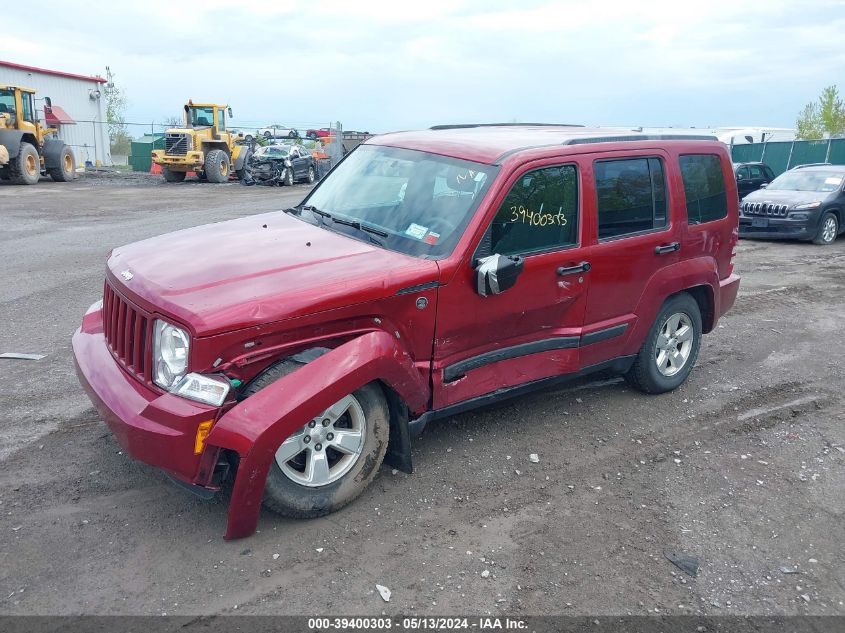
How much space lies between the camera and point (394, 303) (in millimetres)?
3654

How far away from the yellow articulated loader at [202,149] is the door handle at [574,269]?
23.7 meters

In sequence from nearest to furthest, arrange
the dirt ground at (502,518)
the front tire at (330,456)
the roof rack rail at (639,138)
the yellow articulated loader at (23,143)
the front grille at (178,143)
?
the dirt ground at (502,518) → the front tire at (330,456) → the roof rack rail at (639,138) → the yellow articulated loader at (23,143) → the front grille at (178,143)

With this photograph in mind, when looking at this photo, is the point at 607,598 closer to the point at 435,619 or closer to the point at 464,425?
the point at 435,619

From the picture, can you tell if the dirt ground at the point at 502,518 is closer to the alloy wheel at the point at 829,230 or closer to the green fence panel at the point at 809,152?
the alloy wheel at the point at 829,230

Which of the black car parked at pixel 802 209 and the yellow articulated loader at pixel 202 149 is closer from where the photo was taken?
the black car parked at pixel 802 209

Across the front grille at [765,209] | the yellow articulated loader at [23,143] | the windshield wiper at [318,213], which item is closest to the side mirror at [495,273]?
the windshield wiper at [318,213]

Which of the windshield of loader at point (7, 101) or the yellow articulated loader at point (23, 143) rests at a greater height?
the windshield of loader at point (7, 101)

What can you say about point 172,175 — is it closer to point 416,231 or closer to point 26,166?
point 26,166

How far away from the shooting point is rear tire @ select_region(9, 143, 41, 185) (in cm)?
2203

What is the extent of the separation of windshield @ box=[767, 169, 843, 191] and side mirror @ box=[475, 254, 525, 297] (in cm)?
1253

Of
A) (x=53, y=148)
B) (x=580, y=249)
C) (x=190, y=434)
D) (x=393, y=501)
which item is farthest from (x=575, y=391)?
(x=53, y=148)

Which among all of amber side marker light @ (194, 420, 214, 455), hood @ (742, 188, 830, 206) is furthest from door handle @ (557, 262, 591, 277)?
hood @ (742, 188, 830, 206)

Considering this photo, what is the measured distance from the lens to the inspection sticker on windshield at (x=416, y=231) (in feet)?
13.2

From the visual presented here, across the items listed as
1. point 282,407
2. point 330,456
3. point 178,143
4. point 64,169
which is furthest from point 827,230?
point 64,169
